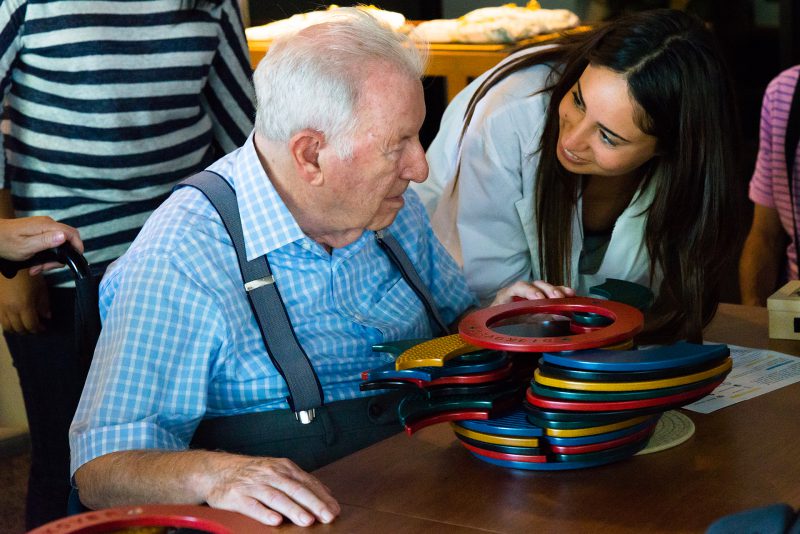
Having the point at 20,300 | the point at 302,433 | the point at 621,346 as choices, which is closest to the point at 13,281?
the point at 20,300

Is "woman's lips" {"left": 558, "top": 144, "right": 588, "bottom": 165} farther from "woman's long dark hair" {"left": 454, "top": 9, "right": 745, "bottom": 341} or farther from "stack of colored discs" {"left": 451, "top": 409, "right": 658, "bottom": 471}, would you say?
"stack of colored discs" {"left": 451, "top": 409, "right": 658, "bottom": 471}

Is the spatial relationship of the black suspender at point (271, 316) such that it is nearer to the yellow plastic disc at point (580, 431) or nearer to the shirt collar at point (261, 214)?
the shirt collar at point (261, 214)

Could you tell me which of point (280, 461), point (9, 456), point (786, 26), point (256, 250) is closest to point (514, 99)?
point (256, 250)

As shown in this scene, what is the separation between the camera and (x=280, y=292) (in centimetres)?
176

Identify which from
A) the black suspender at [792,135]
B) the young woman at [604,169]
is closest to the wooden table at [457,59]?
the black suspender at [792,135]

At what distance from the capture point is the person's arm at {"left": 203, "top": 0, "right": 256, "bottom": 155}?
2.21m

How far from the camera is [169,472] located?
1426 mm

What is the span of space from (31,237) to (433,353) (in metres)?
0.64

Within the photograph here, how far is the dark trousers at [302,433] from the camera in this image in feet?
5.54

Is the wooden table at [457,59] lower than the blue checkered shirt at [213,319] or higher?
higher

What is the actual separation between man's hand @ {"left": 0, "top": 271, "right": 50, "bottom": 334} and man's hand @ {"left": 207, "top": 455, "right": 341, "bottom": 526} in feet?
2.47

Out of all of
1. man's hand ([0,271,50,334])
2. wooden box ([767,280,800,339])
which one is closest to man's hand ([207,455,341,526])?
man's hand ([0,271,50,334])

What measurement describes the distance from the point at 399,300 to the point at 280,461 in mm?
609

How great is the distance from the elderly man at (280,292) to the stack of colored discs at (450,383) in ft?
0.64
